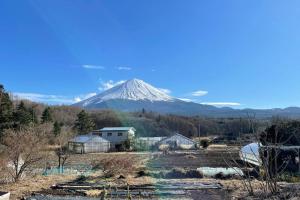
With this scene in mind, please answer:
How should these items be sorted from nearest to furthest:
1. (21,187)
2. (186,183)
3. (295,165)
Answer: (21,187) < (186,183) < (295,165)

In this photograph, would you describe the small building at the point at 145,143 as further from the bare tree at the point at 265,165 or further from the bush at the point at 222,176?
the bare tree at the point at 265,165

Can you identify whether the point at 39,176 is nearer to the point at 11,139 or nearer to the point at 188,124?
the point at 11,139

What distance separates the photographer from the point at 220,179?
1909 cm

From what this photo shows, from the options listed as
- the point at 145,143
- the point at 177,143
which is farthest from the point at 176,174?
the point at 177,143

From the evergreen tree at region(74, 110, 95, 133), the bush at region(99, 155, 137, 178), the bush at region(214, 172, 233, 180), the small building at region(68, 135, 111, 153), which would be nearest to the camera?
the bush at region(214, 172, 233, 180)

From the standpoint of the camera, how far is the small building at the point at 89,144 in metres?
49.6

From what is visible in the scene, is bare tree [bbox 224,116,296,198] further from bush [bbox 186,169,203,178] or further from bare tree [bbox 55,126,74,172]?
bare tree [bbox 55,126,74,172]

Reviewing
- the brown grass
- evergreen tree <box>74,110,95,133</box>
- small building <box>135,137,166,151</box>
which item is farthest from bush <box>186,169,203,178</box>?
evergreen tree <box>74,110,95,133</box>

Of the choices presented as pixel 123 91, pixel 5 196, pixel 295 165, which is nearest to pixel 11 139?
pixel 5 196

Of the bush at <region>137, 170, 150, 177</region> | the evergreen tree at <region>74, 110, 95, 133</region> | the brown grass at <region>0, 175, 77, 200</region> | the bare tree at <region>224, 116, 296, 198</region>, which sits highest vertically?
the evergreen tree at <region>74, 110, 95, 133</region>

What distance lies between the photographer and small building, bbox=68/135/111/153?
163 feet

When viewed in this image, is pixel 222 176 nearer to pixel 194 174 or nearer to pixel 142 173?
pixel 194 174

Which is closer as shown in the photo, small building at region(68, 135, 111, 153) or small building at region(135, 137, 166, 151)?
small building at region(68, 135, 111, 153)

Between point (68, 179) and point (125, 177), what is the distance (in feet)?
8.25
